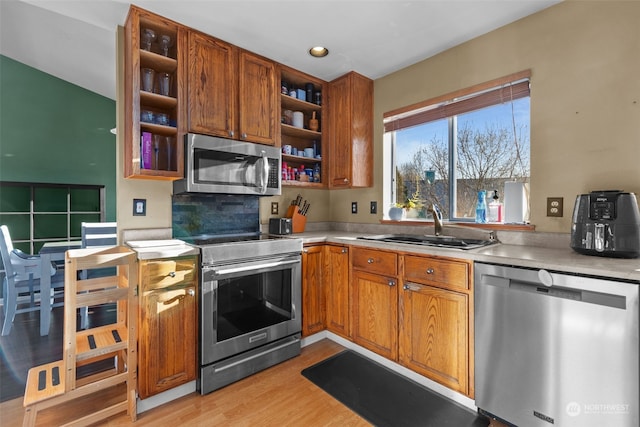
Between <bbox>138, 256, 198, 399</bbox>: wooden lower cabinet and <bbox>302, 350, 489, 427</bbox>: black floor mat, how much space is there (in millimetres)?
823

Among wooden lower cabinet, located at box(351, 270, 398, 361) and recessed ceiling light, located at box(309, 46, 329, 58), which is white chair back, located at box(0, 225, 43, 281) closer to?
wooden lower cabinet, located at box(351, 270, 398, 361)

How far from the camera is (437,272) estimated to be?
177 cm

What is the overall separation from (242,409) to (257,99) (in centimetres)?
217

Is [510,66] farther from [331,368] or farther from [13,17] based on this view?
[13,17]

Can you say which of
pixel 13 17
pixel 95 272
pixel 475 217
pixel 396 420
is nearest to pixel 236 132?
pixel 475 217

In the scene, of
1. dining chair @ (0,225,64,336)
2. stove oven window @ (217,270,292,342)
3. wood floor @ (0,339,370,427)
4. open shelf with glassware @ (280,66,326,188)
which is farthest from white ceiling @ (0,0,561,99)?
wood floor @ (0,339,370,427)

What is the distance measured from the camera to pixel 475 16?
75.5 inches

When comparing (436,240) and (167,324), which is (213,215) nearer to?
(167,324)

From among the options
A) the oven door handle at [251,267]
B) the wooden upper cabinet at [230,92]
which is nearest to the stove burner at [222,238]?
the oven door handle at [251,267]

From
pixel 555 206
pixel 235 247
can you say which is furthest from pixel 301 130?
pixel 555 206

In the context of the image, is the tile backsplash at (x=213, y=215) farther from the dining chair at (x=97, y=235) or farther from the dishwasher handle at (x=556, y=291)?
the dishwasher handle at (x=556, y=291)

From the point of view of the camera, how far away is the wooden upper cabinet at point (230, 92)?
208 cm

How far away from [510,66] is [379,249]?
5.02 feet

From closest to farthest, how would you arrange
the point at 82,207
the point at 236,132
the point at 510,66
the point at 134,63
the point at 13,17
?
1. the point at 134,63
2. the point at 510,66
3. the point at 236,132
4. the point at 13,17
5. the point at 82,207
